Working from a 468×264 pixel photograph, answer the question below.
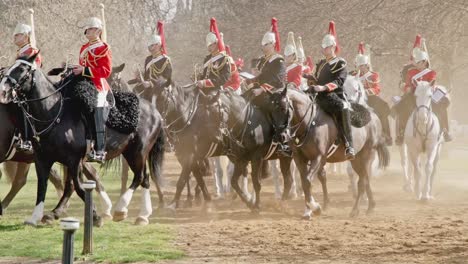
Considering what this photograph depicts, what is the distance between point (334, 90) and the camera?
46.9ft

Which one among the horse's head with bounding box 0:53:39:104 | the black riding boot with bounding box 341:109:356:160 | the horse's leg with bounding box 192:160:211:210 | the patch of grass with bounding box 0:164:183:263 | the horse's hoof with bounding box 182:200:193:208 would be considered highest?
the horse's head with bounding box 0:53:39:104

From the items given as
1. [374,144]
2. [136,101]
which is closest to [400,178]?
[374,144]

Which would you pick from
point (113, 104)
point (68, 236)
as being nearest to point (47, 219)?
point (113, 104)

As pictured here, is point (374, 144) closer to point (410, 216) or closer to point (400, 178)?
point (410, 216)

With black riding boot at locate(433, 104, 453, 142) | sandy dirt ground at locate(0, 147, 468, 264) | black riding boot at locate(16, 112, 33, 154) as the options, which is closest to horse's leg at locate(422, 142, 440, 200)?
sandy dirt ground at locate(0, 147, 468, 264)

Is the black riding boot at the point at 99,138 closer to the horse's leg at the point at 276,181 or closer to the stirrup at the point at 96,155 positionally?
the stirrup at the point at 96,155

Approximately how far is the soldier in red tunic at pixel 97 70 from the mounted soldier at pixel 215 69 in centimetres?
286

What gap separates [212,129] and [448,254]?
5.72 metres

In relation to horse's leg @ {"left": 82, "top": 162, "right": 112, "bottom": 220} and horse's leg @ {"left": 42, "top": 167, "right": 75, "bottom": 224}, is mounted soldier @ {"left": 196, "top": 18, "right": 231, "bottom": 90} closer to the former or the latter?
horse's leg @ {"left": 82, "top": 162, "right": 112, "bottom": 220}

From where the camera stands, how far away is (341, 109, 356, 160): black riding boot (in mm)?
14266

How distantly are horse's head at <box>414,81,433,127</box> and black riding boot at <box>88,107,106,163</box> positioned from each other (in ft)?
24.1

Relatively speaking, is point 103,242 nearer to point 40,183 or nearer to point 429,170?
point 40,183

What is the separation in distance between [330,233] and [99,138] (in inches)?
138

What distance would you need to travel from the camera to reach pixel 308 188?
45.5 feet
